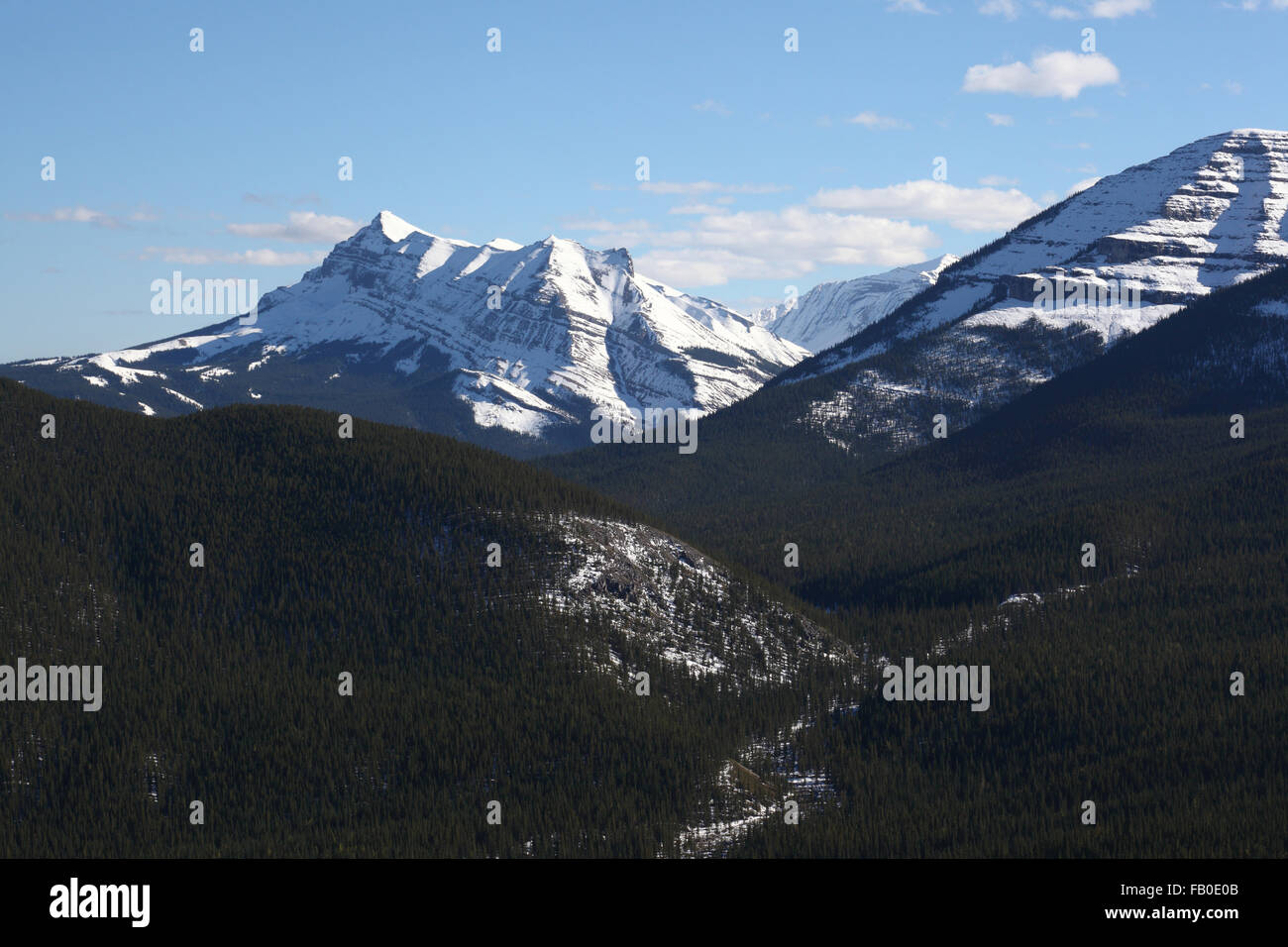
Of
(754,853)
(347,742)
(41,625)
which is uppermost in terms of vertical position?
(41,625)

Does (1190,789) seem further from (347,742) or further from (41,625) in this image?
(41,625)

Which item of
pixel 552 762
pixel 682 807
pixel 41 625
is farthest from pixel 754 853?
pixel 41 625

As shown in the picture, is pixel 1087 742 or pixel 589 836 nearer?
pixel 589 836
